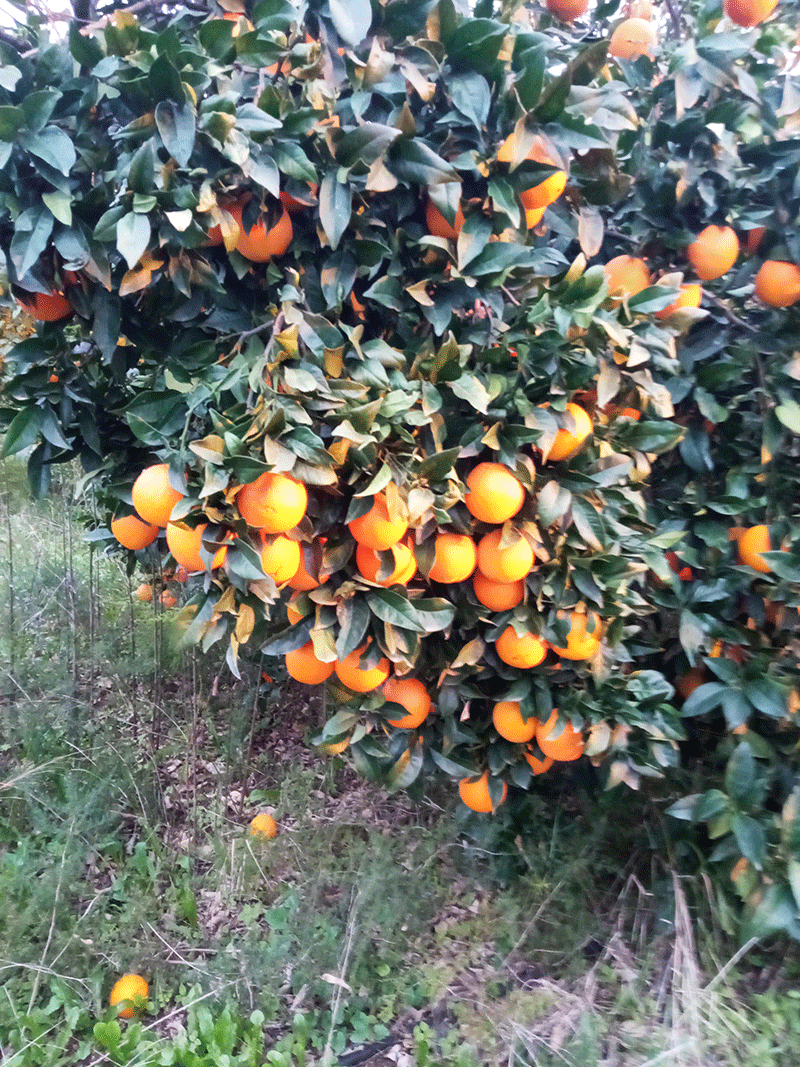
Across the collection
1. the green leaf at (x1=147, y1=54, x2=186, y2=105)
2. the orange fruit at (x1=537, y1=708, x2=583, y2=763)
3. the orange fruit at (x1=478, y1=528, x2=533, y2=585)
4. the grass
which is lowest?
the grass

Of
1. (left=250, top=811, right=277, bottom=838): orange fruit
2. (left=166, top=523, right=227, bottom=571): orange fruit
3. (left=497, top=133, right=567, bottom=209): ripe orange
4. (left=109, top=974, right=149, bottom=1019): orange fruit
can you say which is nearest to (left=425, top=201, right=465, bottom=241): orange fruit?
(left=497, top=133, right=567, bottom=209): ripe orange

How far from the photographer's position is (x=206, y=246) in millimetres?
1230

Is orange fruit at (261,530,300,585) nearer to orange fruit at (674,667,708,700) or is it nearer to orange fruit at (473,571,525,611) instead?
orange fruit at (473,571,525,611)

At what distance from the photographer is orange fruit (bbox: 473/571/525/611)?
1.31m

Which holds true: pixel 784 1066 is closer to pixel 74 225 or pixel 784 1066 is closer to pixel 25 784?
pixel 74 225

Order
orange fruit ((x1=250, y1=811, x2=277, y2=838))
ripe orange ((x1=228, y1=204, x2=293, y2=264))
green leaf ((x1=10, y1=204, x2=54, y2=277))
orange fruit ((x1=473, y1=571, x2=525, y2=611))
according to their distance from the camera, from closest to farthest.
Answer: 1. green leaf ((x1=10, y1=204, x2=54, y2=277))
2. ripe orange ((x1=228, y1=204, x2=293, y2=264))
3. orange fruit ((x1=473, y1=571, x2=525, y2=611))
4. orange fruit ((x1=250, y1=811, x2=277, y2=838))

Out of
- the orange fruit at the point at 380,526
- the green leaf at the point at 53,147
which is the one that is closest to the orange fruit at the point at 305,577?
the orange fruit at the point at 380,526

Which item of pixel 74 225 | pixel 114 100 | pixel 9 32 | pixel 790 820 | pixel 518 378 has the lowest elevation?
pixel 790 820

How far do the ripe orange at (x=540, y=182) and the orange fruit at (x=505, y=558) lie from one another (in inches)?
23.6

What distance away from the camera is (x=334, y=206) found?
1122mm

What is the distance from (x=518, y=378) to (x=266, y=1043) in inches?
76.5

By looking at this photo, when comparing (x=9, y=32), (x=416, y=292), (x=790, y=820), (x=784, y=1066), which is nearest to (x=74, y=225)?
(x=9, y=32)

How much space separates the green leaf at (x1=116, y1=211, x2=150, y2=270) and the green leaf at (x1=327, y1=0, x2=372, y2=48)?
1.36 ft

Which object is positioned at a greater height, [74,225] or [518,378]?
[74,225]
